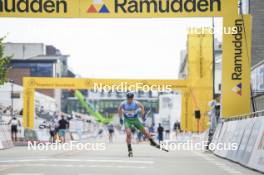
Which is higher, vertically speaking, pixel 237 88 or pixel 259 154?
pixel 237 88

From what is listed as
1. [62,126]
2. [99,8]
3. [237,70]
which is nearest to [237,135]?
[237,70]

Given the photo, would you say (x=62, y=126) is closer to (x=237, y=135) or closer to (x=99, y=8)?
(x=99, y=8)

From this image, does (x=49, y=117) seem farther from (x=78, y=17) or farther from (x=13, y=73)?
(x=13, y=73)

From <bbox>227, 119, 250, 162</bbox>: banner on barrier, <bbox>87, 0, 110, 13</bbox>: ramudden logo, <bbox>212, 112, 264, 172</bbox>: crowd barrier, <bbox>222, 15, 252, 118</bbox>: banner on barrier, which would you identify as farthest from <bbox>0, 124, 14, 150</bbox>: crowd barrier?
<bbox>227, 119, 250, 162</bbox>: banner on barrier

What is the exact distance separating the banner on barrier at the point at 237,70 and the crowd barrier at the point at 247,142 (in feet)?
5.85

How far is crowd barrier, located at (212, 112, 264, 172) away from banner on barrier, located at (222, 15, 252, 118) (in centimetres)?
178

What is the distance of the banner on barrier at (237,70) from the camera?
80.8 feet

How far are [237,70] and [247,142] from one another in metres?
7.77

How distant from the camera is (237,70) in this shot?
25.1m

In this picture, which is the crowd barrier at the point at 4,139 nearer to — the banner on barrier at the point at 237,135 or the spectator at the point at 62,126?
the spectator at the point at 62,126

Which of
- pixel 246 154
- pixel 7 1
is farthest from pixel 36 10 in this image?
pixel 246 154

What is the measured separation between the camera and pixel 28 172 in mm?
14141

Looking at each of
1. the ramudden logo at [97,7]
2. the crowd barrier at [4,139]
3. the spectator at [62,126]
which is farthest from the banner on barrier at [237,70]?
the spectator at [62,126]

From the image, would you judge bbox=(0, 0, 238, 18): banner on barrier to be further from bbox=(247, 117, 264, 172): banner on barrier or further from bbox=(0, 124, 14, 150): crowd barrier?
bbox=(0, 124, 14, 150): crowd barrier
